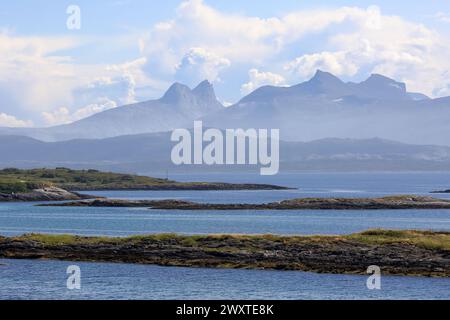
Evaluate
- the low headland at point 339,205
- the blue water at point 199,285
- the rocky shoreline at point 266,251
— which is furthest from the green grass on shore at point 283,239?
the low headland at point 339,205

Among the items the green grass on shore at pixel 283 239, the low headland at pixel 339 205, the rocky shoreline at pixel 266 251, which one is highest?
the low headland at pixel 339 205

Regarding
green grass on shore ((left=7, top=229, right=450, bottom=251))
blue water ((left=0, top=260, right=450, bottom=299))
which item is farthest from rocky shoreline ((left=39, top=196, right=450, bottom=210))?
blue water ((left=0, top=260, right=450, bottom=299))

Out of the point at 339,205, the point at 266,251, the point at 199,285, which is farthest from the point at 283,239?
the point at 339,205

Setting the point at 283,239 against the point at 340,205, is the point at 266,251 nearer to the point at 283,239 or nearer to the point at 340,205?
the point at 283,239

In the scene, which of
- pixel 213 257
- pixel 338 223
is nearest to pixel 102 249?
pixel 213 257

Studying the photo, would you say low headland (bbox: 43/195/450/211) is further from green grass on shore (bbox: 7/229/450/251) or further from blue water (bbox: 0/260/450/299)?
blue water (bbox: 0/260/450/299)

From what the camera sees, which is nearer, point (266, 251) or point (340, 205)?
point (266, 251)

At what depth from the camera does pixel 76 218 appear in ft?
491

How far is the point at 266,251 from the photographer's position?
81.6 meters

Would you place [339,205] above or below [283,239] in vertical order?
above

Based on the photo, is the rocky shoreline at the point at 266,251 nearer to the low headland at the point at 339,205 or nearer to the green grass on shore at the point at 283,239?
the green grass on shore at the point at 283,239

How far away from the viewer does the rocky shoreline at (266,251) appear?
75562mm
